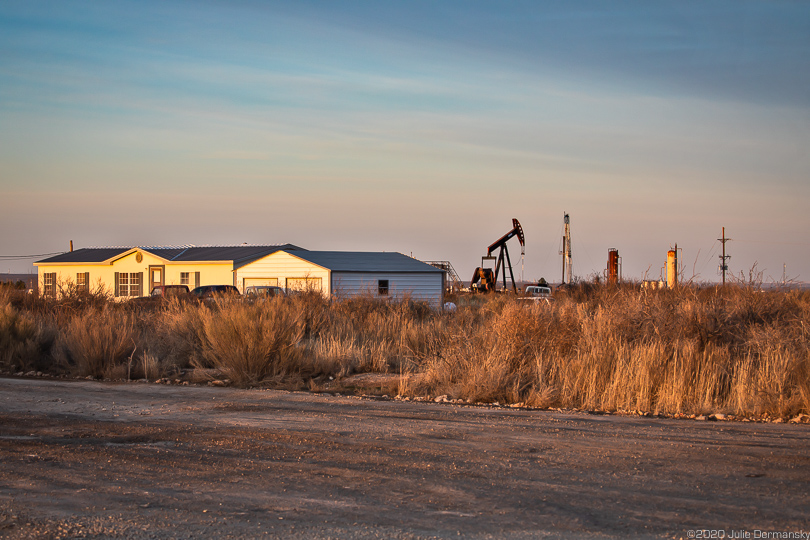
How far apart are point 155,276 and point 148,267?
722 mm

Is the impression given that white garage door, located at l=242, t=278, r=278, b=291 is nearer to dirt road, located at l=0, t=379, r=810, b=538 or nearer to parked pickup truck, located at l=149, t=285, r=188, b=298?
parked pickup truck, located at l=149, t=285, r=188, b=298

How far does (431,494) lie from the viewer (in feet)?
18.0

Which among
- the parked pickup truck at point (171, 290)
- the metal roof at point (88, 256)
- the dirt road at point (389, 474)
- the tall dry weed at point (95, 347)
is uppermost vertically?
the metal roof at point (88, 256)

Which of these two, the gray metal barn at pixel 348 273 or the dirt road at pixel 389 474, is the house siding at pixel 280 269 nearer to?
the gray metal barn at pixel 348 273

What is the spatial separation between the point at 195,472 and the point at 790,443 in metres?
5.76

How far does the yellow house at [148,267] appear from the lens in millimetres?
42844

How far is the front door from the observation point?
45.1 m

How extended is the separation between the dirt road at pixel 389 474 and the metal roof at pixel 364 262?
97.7ft

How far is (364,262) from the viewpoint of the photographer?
41.5m

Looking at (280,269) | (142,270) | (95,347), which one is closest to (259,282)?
(280,269)

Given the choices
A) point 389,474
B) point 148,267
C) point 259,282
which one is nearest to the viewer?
point 389,474

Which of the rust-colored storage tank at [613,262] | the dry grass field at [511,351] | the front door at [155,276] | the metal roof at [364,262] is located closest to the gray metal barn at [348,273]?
the metal roof at [364,262]

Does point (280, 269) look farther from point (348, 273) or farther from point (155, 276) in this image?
point (155, 276)

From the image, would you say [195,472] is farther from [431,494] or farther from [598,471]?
[598,471]
